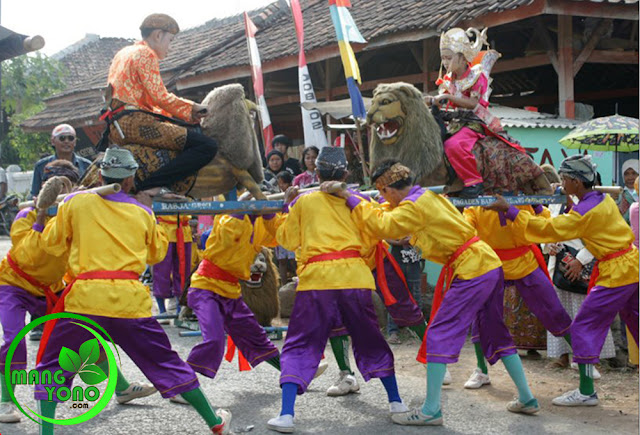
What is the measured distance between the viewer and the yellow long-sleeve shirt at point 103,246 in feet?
13.3

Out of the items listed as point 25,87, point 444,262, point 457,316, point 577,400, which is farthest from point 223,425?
point 25,87

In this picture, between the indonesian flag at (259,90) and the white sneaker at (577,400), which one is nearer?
the white sneaker at (577,400)

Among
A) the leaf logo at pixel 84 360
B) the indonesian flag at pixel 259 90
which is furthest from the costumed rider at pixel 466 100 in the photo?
the indonesian flag at pixel 259 90

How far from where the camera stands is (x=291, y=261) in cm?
924

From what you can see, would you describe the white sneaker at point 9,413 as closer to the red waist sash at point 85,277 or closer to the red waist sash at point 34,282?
the red waist sash at point 34,282

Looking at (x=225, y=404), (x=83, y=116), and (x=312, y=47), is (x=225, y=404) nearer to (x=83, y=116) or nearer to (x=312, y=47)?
(x=312, y=47)

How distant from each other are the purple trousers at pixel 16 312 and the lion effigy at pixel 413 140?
2.56 m

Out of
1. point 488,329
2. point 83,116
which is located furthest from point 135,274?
point 83,116

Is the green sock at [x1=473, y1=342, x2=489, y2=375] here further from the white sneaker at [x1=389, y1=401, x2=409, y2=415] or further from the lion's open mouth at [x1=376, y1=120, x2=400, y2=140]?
the lion's open mouth at [x1=376, y1=120, x2=400, y2=140]

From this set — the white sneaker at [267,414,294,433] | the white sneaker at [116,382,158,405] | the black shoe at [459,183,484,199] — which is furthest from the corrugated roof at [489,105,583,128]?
the white sneaker at [116,382,158,405]

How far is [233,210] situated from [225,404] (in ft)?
4.86

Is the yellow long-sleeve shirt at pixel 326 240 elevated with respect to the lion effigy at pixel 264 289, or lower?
elevated

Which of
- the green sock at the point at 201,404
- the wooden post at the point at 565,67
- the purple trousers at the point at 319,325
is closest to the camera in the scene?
the green sock at the point at 201,404

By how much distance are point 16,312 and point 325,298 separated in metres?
2.03
